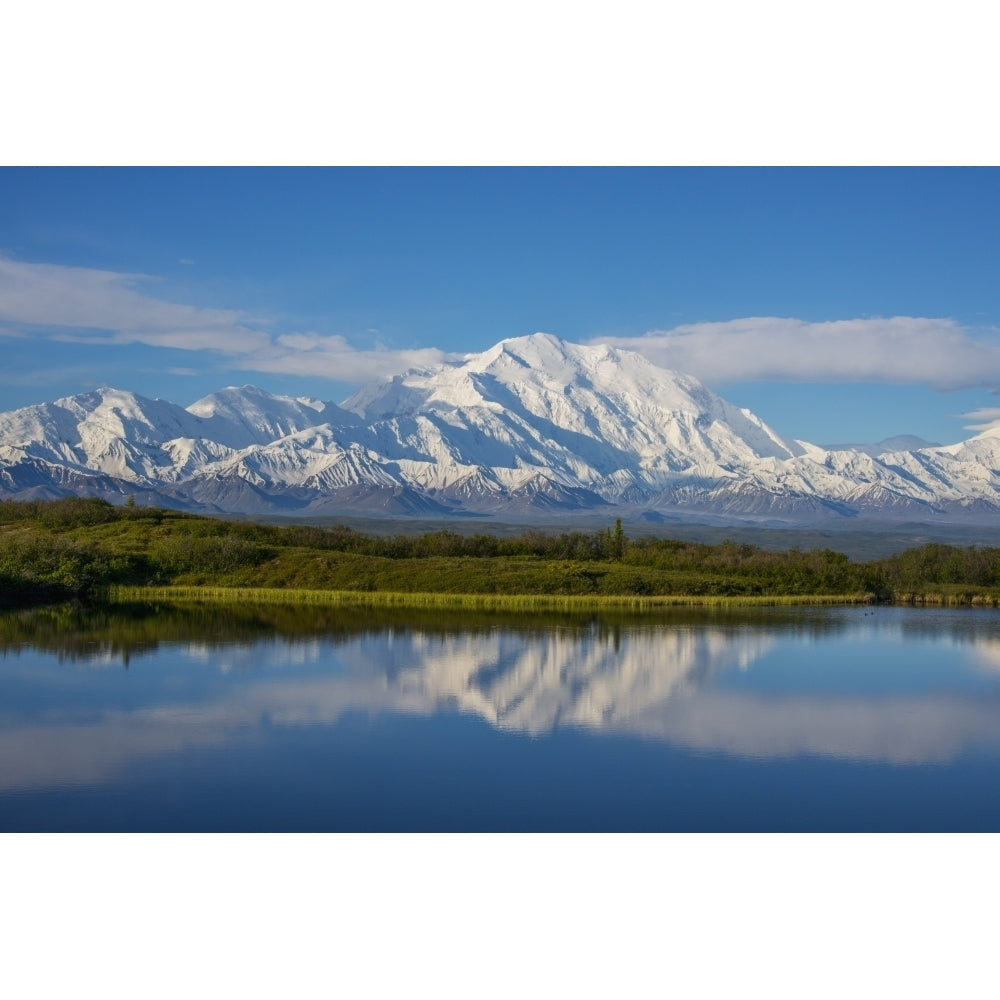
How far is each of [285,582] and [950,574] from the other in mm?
39656

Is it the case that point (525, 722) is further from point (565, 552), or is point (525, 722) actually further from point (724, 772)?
point (565, 552)

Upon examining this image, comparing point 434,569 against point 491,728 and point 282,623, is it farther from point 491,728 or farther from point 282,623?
point 491,728

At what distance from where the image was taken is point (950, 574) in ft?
247

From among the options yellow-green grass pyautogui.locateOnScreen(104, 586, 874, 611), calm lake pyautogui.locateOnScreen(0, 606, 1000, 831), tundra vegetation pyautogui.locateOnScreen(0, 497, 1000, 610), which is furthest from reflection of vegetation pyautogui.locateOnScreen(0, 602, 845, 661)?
tundra vegetation pyautogui.locateOnScreen(0, 497, 1000, 610)

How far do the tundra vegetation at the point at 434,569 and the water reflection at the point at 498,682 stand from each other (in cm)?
1035

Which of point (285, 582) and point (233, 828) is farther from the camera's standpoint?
point (285, 582)

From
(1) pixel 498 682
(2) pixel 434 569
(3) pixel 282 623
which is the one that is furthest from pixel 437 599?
(1) pixel 498 682

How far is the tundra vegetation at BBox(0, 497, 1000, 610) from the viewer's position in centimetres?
6069

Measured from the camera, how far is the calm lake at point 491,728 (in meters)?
20.3

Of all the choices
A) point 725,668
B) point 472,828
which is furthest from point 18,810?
point 725,668

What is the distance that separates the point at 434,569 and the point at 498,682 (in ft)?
106

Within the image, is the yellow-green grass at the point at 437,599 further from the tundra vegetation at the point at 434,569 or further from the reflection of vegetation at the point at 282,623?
the reflection of vegetation at the point at 282,623

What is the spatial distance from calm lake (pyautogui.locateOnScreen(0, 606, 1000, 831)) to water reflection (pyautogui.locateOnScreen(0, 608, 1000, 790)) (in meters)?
0.13

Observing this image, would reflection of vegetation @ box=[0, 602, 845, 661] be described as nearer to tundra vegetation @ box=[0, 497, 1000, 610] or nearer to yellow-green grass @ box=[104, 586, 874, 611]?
yellow-green grass @ box=[104, 586, 874, 611]
